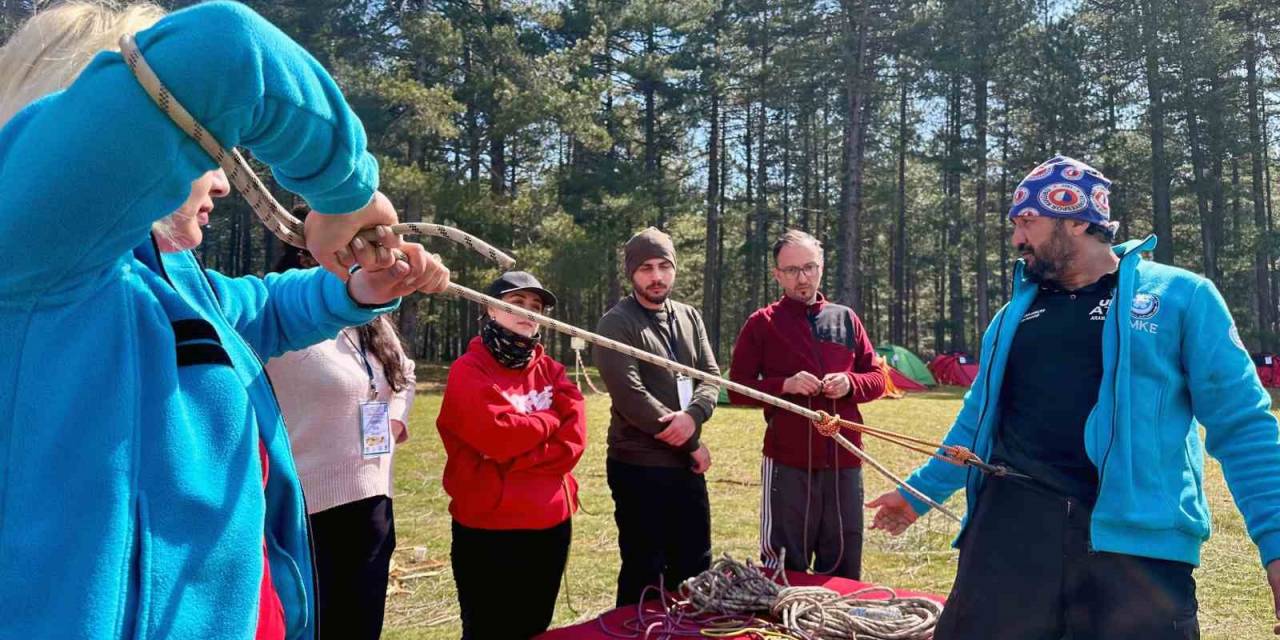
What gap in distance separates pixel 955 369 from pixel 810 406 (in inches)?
772

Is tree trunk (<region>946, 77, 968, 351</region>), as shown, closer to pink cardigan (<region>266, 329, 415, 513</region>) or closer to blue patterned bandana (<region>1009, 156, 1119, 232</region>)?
blue patterned bandana (<region>1009, 156, 1119, 232</region>)

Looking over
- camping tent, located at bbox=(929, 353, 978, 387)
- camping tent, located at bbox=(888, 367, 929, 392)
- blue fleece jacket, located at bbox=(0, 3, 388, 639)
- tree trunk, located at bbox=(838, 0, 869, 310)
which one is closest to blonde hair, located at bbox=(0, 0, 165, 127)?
blue fleece jacket, located at bbox=(0, 3, 388, 639)

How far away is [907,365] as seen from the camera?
2048 centimetres

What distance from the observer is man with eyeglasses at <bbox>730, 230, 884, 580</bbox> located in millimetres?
4051

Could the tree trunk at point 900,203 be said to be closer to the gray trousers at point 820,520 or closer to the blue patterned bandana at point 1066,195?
the gray trousers at point 820,520

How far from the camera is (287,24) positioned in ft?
62.6

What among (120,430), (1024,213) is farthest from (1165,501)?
(120,430)

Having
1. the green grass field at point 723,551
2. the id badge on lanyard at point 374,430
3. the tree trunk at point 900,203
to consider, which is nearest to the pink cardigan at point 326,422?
the id badge on lanyard at point 374,430

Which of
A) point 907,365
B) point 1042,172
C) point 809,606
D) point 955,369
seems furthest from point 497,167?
point 1042,172

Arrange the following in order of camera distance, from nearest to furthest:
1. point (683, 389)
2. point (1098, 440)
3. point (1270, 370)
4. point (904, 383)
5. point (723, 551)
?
point (1098, 440) → point (683, 389) → point (723, 551) → point (904, 383) → point (1270, 370)

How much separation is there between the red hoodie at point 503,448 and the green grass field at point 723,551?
269mm

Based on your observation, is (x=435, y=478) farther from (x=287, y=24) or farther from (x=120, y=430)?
(x=287, y=24)

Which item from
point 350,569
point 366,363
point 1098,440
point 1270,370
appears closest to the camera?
point 1098,440

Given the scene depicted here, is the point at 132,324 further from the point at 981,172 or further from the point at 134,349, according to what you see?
the point at 981,172
